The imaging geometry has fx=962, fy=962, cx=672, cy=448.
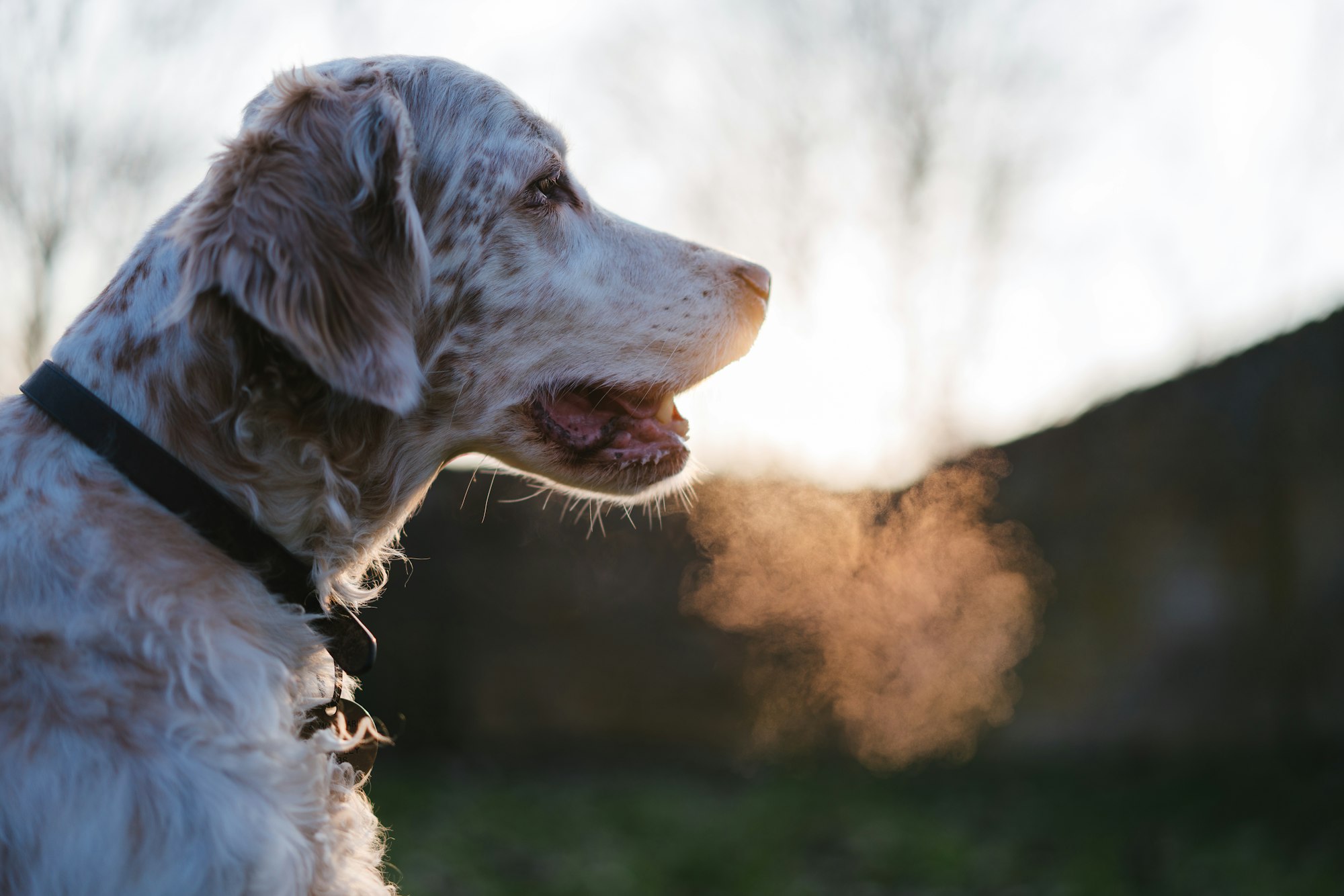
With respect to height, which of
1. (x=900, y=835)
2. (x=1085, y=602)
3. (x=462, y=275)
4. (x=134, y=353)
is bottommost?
(x=900, y=835)

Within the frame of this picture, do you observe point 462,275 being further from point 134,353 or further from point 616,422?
point 134,353

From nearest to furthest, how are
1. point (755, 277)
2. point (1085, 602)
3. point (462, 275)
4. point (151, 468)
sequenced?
point (151, 468)
point (462, 275)
point (755, 277)
point (1085, 602)

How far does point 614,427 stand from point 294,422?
0.70 meters

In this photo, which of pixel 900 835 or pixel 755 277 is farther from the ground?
pixel 755 277

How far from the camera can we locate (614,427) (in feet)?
6.89

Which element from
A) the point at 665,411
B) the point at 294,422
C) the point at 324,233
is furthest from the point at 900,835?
the point at 324,233

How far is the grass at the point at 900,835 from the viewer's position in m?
4.66

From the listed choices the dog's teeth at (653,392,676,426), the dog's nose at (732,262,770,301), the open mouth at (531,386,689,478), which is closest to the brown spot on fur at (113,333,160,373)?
the open mouth at (531,386,689,478)

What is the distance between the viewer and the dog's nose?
224 centimetres

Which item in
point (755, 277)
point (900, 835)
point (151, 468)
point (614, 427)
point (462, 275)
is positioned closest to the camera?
point (151, 468)

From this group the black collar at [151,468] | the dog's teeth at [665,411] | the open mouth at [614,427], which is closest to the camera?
the black collar at [151,468]

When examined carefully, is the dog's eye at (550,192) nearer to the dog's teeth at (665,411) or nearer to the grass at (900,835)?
the dog's teeth at (665,411)

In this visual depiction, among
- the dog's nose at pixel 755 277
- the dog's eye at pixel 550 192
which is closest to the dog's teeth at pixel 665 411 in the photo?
the dog's nose at pixel 755 277

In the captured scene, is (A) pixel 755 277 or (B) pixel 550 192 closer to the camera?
(B) pixel 550 192
